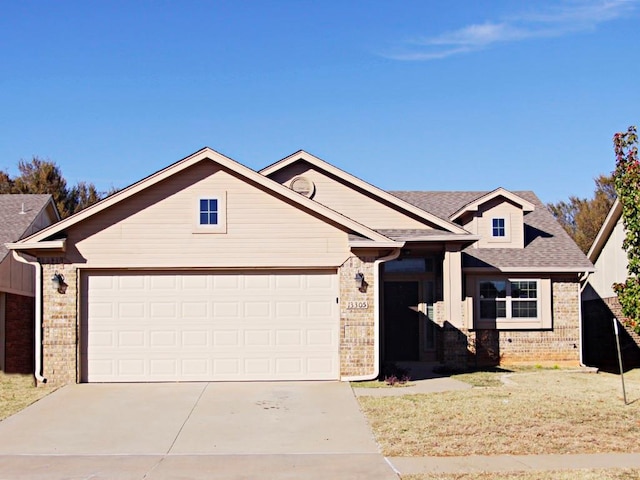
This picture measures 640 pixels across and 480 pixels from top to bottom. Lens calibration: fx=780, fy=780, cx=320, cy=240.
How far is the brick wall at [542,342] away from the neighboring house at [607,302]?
3039 millimetres

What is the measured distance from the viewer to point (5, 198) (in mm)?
25531

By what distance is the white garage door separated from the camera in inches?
659

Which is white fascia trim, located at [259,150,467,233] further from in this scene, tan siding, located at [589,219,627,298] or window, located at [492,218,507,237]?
tan siding, located at [589,219,627,298]

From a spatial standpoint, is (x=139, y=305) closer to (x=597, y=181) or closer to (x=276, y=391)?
(x=276, y=391)

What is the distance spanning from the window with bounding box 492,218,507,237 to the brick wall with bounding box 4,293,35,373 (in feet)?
45.2

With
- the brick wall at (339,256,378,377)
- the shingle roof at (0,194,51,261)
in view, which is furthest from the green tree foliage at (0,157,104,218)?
the brick wall at (339,256,378,377)

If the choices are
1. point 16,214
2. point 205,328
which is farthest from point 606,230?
point 16,214

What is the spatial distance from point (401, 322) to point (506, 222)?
14.6ft

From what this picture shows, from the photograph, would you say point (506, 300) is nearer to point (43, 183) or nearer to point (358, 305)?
point (358, 305)

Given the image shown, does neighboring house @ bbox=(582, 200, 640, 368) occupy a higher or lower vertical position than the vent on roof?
lower

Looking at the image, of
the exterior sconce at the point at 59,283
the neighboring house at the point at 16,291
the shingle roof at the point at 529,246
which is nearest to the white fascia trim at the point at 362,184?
the shingle roof at the point at 529,246

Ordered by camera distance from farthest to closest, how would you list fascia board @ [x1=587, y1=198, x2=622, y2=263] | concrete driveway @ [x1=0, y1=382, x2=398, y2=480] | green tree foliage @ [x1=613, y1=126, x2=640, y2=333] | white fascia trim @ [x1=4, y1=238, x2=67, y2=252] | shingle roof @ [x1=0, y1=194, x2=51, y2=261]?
fascia board @ [x1=587, y1=198, x2=622, y2=263] < shingle roof @ [x1=0, y1=194, x2=51, y2=261] < white fascia trim @ [x1=4, y1=238, x2=67, y2=252] < green tree foliage @ [x1=613, y1=126, x2=640, y2=333] < concrete driveway @ [x1=0, y1=382, x2=398, y2=480]

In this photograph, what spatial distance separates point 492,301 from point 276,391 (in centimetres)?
836

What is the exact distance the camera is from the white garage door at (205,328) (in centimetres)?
1673
